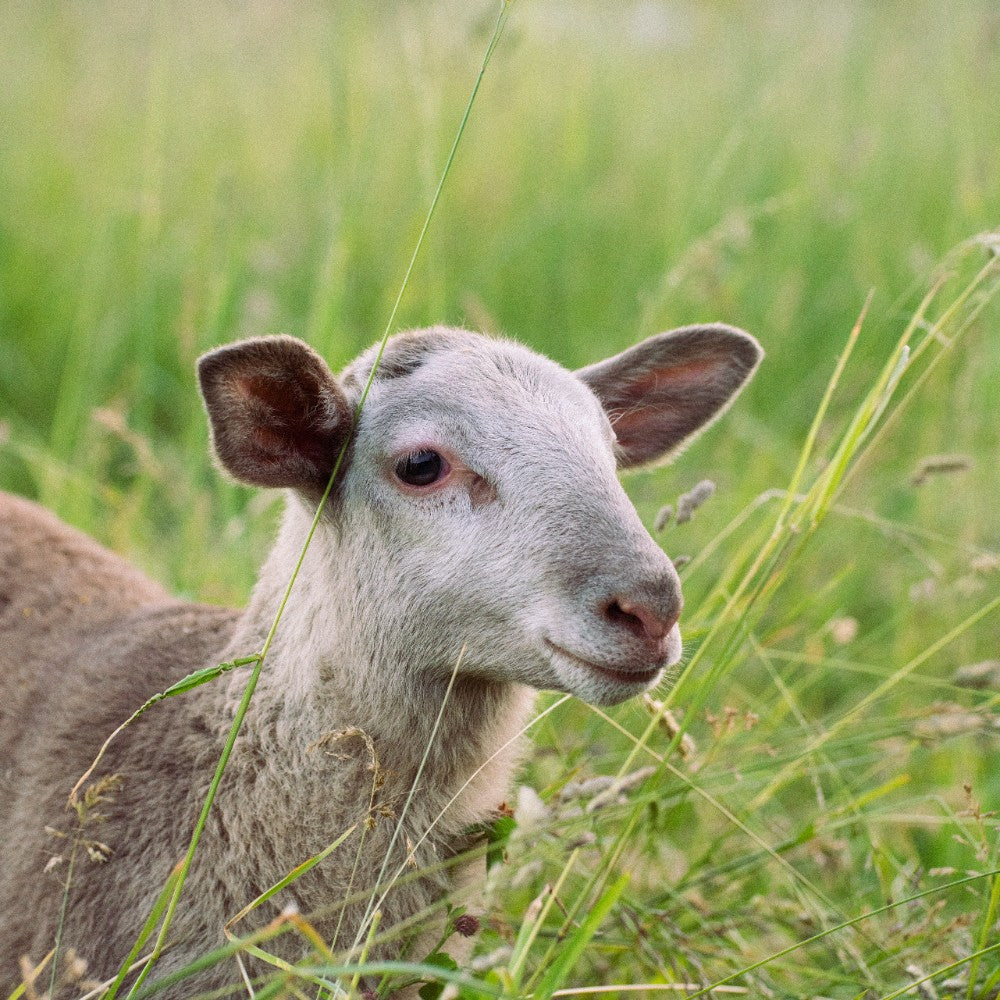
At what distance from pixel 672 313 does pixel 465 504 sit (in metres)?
3.25

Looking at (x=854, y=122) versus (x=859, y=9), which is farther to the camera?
(x=859, y=9)

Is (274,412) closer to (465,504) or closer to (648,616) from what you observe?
(465,504)

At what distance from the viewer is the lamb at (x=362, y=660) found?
2.57 m

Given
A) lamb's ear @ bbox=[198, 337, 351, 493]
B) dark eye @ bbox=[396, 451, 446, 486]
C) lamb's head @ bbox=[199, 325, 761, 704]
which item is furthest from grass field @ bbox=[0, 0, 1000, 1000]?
lamb's ear @ bbox=[198, 337, 351, 493]

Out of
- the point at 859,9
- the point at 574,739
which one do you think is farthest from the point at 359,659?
the point at 859,9

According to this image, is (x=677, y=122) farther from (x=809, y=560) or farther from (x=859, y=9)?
(x=809, y=560)

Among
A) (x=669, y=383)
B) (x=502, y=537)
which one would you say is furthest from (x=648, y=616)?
(x=669, y=383)

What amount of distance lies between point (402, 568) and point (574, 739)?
1436 mm

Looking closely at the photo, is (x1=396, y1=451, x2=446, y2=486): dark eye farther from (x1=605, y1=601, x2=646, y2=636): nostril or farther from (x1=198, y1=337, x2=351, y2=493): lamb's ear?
(x1=605, y1=601, x2=646, y2=636): nostril

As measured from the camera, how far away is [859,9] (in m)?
8.44

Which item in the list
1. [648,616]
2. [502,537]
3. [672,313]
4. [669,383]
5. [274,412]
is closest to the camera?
[648,616]

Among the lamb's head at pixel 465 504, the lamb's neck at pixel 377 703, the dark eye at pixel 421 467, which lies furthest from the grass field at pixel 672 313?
the dark eye at pixel 421 467

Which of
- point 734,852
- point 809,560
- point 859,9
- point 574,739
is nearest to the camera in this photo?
point 734,852

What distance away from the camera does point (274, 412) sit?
9.21 feet
